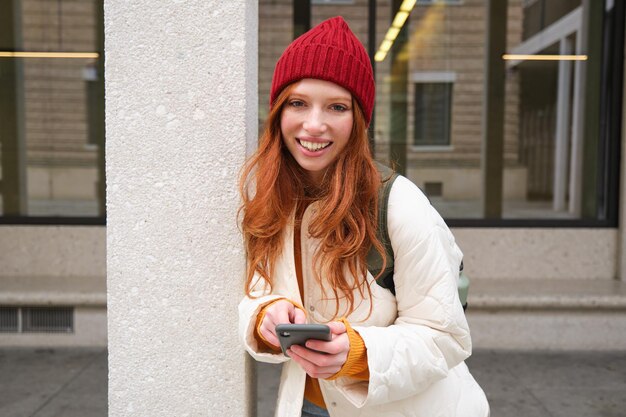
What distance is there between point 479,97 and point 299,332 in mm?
5590

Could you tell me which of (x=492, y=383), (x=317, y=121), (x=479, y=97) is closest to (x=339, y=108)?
(x=317, y=121)

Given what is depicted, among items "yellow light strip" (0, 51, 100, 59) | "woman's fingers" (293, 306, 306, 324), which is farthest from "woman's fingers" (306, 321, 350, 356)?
"yellow light strip" (0, 51, 100, 59)

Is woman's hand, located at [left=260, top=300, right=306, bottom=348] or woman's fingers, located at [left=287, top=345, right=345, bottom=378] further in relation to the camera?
woman's hand, located at [left=260, top=300, right=306, bottom=348]

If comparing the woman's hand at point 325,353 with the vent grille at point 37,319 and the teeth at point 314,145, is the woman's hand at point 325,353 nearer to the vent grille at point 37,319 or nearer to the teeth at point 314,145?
the teeth at point 314,145

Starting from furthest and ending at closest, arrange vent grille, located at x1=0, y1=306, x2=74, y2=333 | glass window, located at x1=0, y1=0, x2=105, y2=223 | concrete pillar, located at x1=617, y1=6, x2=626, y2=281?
glass window, located at x1=0, y1=0, x2=105, y2=223
concrete pillar, located at x1=617, y1=6, x2=626, y2=281
vent grille, located at x1=0, y1=306, x2=74, y2=333

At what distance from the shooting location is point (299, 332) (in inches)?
50.1

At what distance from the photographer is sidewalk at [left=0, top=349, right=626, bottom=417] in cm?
385

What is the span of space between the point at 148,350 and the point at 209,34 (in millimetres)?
1012

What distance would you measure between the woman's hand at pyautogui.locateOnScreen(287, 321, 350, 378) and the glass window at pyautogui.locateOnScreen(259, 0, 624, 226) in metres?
4.91

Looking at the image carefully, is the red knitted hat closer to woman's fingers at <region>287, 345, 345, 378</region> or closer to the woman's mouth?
the woman's mouth

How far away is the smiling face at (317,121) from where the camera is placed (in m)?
1.52

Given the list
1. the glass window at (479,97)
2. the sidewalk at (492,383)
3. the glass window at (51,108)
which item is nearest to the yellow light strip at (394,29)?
the glass window at (479,97)

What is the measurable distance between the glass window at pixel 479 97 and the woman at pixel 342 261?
4614 millimetres

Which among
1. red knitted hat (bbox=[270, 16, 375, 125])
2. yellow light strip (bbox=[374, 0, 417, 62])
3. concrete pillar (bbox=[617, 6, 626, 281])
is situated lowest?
concrete pillar (bbox=[617, 6, 626, 281])
